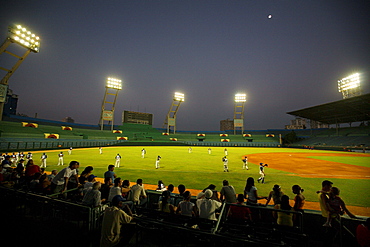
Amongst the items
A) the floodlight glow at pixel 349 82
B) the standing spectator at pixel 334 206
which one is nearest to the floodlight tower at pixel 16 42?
the standing spectator at pixel 334 206

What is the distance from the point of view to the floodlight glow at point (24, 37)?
33.1 meters

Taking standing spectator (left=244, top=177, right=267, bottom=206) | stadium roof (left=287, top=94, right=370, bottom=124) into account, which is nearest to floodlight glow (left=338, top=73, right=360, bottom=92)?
stadium roof (left=287, top=94, right=370, bottom=124)

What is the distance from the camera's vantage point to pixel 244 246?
3.04 metres

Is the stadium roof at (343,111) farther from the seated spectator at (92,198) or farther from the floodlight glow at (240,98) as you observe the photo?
the seated spectator at (92,198)

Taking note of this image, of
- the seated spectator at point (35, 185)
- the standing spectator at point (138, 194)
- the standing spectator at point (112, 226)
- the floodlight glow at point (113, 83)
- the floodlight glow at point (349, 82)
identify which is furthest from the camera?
the floodlight glow at point (113, 83)

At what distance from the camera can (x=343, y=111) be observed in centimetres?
5209

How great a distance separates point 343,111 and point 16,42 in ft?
301

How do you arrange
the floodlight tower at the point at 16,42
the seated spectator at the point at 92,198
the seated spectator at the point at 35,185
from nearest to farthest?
the seated spectator at the point at 92,198 < the seated spectator at the point at 35,185 < the floodlight tower at the point at 16,42

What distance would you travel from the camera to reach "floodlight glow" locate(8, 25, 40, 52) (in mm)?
33125

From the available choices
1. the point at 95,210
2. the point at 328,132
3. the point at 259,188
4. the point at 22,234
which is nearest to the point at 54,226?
the point at 22,234

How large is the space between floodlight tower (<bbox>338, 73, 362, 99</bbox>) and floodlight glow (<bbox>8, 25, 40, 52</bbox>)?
93.9 metres

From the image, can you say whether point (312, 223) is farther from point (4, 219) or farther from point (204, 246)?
point (4, 219)

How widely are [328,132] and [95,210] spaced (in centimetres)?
8727

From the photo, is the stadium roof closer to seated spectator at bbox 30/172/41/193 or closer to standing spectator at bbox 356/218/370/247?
standing spectator at bbox 356/218/370/247
